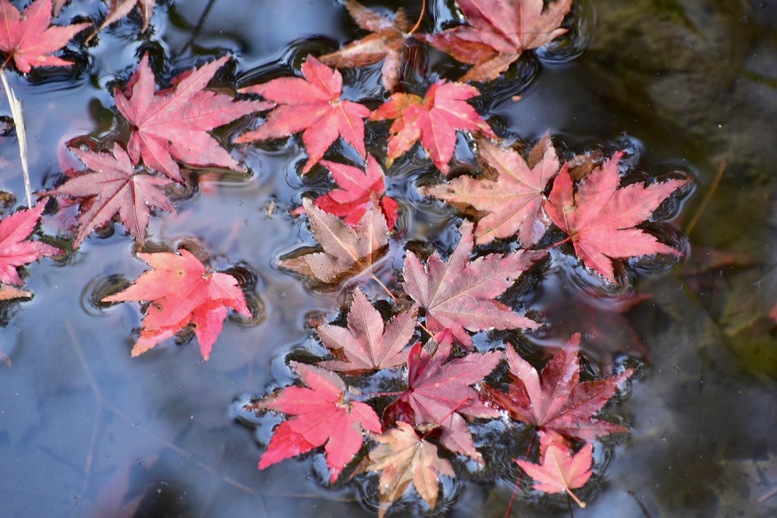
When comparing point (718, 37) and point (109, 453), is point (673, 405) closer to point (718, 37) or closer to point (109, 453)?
point (718, 37)

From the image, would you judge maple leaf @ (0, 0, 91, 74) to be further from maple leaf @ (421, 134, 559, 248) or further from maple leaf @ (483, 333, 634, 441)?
maple leaf @ (483, 333, 634, 441)

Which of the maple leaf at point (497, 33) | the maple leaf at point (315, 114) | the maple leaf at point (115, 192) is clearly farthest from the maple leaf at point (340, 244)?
the maple leaf at point (497, 33)

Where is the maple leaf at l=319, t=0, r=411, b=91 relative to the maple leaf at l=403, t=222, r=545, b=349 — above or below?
above

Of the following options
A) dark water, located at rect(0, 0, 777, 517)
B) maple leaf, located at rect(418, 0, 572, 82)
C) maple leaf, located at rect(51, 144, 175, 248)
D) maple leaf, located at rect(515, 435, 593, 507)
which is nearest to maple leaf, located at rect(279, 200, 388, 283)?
dark water, located at rect(0, 0, 777, 517)

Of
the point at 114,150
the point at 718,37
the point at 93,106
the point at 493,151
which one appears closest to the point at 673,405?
the point at 493,151

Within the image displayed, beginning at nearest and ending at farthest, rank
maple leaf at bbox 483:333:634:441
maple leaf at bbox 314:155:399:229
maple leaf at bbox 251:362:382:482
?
maple leaf at bbox 251:362:382:482 → maple leaf at bbox 483:333:634:441 → maple leaf at bbox 314:155:399:229

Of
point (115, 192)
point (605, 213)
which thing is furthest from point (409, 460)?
point (115, 192)

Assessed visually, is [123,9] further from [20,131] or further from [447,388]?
[447,388]

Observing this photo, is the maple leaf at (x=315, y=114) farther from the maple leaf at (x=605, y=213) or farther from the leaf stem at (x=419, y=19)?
the maple leaf at (x=605, y=213)
